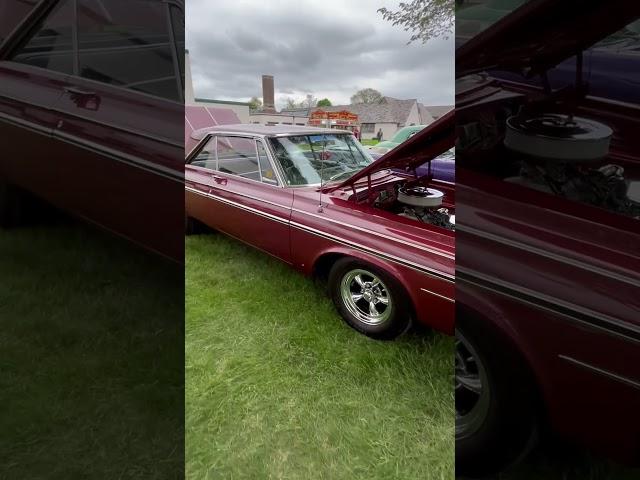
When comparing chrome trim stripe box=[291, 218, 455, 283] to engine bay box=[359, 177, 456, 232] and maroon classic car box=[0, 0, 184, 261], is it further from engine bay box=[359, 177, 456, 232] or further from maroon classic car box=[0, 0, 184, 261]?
maroon classic car box=[0, 0, 184, 261]

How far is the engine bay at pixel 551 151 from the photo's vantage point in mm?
662

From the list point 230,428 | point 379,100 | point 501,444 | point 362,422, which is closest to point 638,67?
point 379,100

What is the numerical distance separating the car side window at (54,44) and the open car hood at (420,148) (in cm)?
99

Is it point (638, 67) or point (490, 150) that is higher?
point (638, 67)

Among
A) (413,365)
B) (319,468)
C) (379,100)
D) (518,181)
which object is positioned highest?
(379,100)

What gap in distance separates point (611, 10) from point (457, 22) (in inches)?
9.9

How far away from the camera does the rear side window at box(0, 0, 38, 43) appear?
837 millimetres

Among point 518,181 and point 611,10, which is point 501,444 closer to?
point 518,181

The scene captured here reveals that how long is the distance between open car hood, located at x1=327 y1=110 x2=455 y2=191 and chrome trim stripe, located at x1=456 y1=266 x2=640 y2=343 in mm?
632

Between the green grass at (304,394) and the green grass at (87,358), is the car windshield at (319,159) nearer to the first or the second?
the green grass at (304,394)

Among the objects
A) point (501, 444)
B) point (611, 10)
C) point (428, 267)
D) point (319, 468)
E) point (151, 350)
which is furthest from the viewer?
point (428, 267)

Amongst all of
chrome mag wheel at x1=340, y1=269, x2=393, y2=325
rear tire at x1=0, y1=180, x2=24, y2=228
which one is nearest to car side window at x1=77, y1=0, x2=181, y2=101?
rear tire at x1=0, y1=180, x2=24, y2=228

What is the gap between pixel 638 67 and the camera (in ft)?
2.20

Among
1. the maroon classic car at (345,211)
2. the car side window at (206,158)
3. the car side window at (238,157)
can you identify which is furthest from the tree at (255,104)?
the car side window at (206,158)
